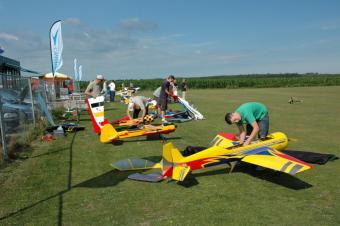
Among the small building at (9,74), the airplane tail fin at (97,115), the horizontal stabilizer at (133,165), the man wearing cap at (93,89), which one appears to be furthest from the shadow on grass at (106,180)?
the man wearing cap at (93,89)

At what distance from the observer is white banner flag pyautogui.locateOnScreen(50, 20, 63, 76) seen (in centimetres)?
1407

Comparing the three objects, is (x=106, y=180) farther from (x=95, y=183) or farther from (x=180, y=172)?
(x=180, y=172)

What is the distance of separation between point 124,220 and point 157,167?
2.34 meters

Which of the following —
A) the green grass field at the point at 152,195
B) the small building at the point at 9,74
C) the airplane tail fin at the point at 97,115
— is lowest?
the green grass field at the point at 152,195

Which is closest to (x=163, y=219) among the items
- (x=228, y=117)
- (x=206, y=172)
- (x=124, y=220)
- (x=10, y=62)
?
(x=124, y=220)

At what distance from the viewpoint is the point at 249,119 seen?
6.98 m

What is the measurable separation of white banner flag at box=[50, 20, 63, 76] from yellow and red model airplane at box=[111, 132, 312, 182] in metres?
8.94

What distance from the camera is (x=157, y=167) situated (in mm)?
6969

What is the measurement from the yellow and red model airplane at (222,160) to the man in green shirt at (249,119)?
280 millimetres

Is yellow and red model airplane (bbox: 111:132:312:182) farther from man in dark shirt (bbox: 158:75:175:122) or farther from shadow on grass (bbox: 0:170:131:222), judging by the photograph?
man in dark shirt (bbox: 158:75:175:122)

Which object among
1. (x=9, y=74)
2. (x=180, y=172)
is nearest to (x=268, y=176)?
(x=180, y=172)

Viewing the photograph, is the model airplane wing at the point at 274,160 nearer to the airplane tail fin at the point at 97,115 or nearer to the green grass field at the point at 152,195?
the green grass field at the point at 152,195

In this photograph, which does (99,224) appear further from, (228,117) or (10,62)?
(10,62)

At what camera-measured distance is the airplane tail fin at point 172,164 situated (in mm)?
→ 5988
